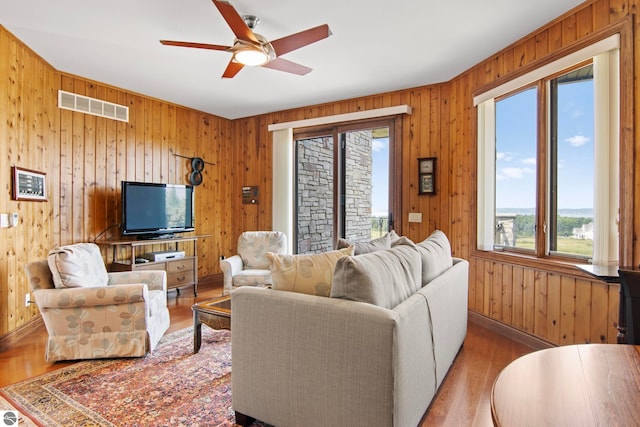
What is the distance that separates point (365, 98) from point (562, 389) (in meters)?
4.21

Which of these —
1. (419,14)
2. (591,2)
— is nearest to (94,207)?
(419,14)

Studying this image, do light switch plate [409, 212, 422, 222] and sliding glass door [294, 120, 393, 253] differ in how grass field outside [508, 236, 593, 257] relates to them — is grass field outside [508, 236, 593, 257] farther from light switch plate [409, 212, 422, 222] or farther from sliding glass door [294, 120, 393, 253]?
sliding glass door [294, 120, 393, 253]

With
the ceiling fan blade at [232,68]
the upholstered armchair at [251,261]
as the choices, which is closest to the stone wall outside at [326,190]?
the upholstered armchair at [251,261]

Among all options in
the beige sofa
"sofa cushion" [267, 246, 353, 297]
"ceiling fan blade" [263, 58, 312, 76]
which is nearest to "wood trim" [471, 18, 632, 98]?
"ceiling fan blade" [263, 58, 312, 76]

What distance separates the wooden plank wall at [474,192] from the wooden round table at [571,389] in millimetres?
1757

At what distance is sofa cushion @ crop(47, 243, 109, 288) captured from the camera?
2578 mm

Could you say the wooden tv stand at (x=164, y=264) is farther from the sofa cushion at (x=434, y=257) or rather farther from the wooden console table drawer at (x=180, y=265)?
the sofa cushion at (x=434, y=257)

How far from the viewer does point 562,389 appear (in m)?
0.79

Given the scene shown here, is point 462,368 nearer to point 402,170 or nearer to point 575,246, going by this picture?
point 575,246

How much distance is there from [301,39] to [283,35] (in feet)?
2.14

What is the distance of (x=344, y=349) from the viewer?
149cm

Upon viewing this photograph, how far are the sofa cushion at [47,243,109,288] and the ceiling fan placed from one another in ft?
5.76

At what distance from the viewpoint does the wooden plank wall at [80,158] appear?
2.97 meters

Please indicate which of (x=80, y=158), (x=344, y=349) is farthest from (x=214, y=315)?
(x=80, y=158)
